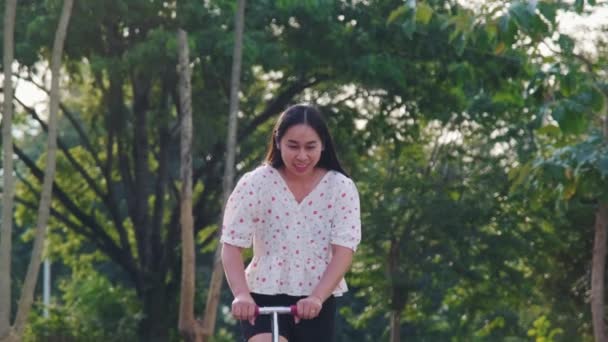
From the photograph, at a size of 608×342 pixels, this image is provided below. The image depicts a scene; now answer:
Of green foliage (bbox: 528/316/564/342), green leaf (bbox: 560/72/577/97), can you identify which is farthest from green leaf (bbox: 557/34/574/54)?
green foliage (bbox: 528/316/564/342)

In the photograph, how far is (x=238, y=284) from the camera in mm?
5852

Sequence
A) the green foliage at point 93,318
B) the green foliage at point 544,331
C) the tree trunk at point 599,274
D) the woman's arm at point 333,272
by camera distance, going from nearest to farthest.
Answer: the woman's arm at point 333,272
the tree trunk at point 599,274
the green foliage at point 544,331
the green foliage at point 93,318

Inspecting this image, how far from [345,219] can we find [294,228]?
20cm

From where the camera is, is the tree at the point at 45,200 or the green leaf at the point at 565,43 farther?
the tree at the point at 45,200

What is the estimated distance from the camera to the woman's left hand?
224 inches

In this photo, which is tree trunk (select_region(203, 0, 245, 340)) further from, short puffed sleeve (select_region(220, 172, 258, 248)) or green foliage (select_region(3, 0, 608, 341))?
short puffed sleeve (select_region(220, 172, 258, 248))

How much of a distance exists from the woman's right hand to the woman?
19cm

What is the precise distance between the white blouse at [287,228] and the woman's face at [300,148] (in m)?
0.12

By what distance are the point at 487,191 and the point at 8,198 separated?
8.31 meters

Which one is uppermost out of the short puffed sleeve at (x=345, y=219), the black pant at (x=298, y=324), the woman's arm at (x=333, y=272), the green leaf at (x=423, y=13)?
the green leaf at (x=423, y=13)

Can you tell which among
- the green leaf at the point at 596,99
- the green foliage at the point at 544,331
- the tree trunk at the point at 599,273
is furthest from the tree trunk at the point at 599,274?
the green leaf at the point at 596,99

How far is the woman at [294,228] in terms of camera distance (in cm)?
593

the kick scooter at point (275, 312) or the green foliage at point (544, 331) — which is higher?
the green foliage at point (544, 331)

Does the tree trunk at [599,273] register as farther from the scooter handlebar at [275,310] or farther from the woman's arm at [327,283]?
the scooter handlebar at [275,310]
